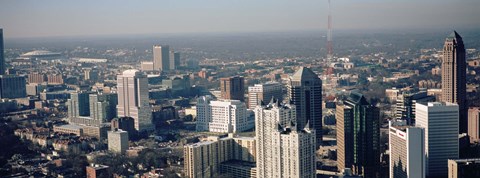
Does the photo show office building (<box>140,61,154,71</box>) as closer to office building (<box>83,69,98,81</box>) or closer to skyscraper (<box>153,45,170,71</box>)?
skyscraper (<box>153,45,170,71</box>)

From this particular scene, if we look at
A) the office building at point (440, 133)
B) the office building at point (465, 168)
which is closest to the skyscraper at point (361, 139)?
the office building at point (440, 133)

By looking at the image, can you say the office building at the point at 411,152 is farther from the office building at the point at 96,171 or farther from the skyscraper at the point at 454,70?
the office building at the point at 96,171

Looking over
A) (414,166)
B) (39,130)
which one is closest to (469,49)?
(414,166)

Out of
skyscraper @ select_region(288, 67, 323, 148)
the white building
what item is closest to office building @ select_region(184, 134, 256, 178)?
skyscraper @ select_region(288, 67, 323, 148)

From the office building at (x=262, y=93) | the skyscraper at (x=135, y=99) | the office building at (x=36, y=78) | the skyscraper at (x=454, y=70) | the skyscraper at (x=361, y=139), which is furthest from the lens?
the office building at (x=36, y=78)

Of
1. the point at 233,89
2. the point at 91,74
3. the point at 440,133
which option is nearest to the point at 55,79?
the point at 91,74

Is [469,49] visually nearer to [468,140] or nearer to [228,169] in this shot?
[468,140]
